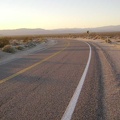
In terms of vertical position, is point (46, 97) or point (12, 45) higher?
point (46, 97)

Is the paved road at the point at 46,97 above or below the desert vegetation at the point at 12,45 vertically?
above

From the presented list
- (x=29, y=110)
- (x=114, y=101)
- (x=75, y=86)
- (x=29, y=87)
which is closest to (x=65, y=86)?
(x=75, y=86)

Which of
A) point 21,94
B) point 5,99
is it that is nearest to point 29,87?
point 21,94

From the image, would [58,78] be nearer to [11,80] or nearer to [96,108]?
[11,80]

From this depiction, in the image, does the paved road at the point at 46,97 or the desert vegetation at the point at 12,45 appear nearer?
the paved road at the point at 46,97

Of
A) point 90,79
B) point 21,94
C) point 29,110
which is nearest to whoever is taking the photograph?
point 29,110

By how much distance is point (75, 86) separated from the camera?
8.54m

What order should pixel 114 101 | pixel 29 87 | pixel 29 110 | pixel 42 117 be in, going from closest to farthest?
pixel 42 117 → pixel 29 110 → pixel 114 101 → pixel 29 87

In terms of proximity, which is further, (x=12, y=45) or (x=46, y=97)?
(x=12, y=45)

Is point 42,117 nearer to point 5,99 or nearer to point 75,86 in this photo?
point 5,99

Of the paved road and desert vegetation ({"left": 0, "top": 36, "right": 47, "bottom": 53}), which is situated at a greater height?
the paved road

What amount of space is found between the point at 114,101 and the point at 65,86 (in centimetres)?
209

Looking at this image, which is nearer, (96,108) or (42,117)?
(42,117)

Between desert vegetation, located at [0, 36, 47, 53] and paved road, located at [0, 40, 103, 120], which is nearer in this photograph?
paved road, located at [0, 40, 103, 120]
